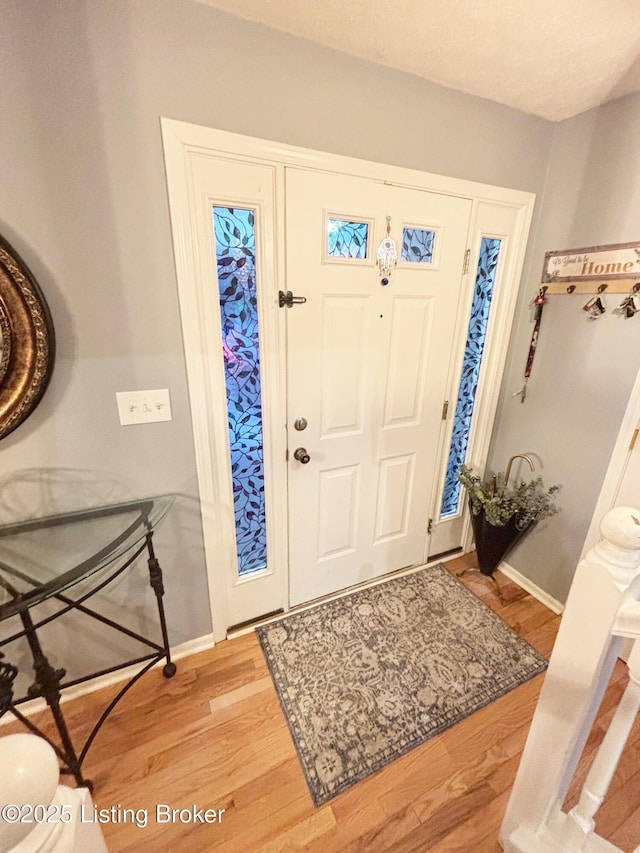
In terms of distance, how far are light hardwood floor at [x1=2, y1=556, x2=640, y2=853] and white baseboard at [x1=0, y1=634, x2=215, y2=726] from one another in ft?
0.12

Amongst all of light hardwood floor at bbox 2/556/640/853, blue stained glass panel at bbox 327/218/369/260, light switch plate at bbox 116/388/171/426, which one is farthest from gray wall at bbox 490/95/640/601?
light switch plate at bbox 116/388/171/426

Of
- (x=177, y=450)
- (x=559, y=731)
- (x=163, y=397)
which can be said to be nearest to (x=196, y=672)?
(x=177, y=450)

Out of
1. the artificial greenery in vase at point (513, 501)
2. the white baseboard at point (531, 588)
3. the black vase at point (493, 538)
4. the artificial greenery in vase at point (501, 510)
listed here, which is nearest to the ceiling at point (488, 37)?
the artificial greenery in vase at point (501, 510)

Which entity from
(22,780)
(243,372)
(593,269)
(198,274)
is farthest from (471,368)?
(22,780)

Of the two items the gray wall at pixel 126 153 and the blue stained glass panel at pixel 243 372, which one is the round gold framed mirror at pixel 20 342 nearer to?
the gray wall at pixel 126 153

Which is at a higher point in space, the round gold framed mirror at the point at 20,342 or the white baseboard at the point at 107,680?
the round gold framed mirror at the point at 20,342

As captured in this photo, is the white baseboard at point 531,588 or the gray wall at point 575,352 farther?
the white baseboard at point 531,588

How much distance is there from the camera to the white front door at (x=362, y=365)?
1.36 meters

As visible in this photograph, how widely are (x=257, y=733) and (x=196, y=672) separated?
1.23ft

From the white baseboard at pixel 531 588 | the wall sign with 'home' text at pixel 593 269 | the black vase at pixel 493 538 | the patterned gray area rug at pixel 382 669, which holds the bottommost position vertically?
the patterned gray area rug at pixel 382 669

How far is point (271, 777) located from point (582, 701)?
1034 mm

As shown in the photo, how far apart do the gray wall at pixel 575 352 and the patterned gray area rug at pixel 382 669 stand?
52 cm

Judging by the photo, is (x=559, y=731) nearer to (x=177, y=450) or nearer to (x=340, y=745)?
(x=340, y=745)

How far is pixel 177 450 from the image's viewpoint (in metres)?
1.34
